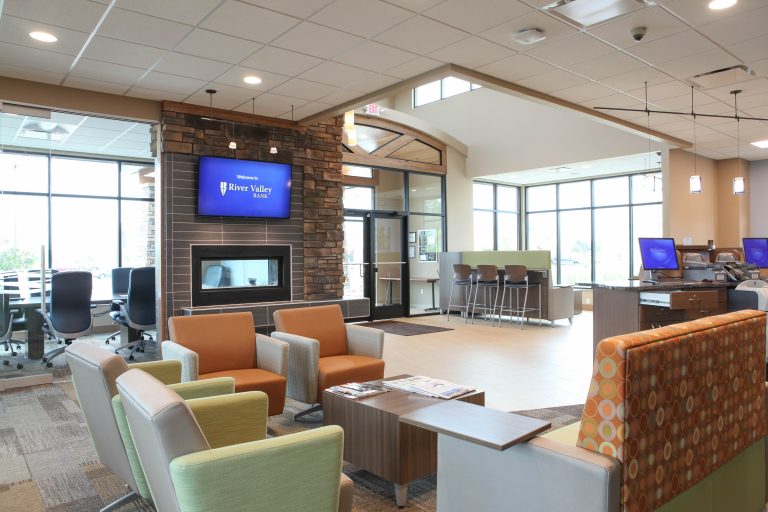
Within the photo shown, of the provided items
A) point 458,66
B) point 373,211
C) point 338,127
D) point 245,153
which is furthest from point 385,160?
point 458,66

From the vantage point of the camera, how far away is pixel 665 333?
194 centimetres

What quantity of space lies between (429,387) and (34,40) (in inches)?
164

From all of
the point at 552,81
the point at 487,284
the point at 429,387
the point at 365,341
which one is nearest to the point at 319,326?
the point at 365,341

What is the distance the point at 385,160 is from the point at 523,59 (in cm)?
527

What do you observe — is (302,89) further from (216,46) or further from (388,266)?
(388,266)

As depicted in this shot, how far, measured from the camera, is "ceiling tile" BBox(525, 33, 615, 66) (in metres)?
4.52

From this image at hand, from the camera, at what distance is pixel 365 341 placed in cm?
449

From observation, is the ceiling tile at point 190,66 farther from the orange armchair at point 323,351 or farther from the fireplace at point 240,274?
Answer: the orange armchair at point 323,351

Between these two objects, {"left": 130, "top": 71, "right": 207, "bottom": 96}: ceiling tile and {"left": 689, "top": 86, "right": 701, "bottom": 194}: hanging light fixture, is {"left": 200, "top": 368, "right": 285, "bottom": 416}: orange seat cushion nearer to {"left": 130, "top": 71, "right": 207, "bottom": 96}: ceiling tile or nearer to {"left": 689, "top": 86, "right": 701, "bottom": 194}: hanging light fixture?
{"left": 130, "top": 71, "right": 207, "bottom": 96}: ceiling tile

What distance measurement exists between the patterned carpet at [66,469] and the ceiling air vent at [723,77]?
11.4ft

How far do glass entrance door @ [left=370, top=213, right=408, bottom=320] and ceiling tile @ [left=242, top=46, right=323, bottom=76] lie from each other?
16.0 feet

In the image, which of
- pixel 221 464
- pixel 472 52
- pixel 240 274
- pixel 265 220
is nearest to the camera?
pixel 221 464

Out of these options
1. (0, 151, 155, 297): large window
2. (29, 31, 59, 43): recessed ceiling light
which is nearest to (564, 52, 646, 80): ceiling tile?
(29, 31, 59, 43): recessed ceiling light

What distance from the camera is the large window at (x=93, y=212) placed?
8227 millimetres
